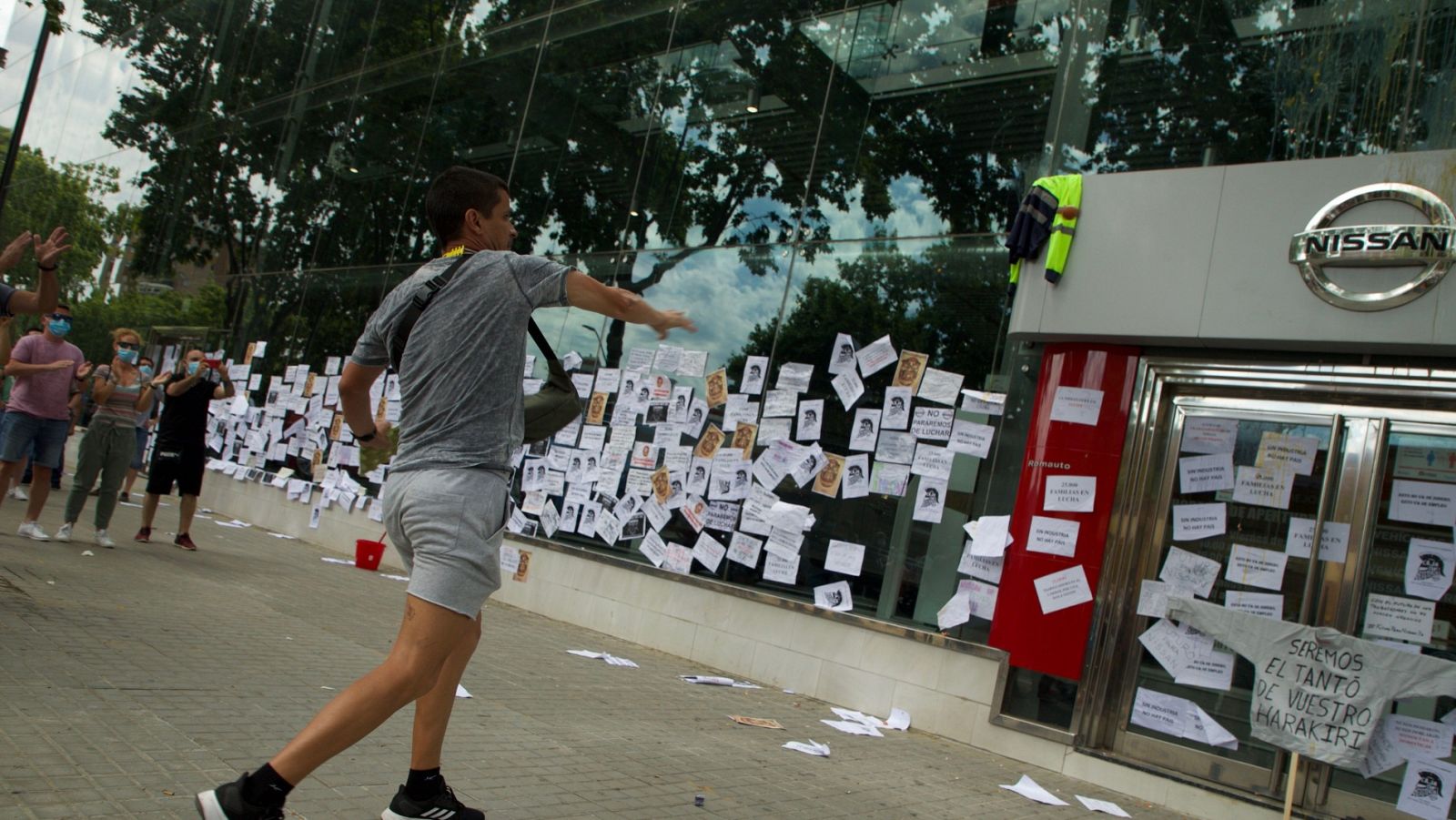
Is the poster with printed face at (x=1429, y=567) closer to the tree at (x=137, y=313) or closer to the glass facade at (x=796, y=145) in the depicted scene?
the glass facade at (x=796, y=145)

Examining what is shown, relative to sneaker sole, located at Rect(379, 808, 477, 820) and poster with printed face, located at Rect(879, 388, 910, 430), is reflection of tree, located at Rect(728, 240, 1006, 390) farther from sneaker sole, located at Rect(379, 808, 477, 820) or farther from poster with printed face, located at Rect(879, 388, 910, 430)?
sneaker sole, located at Rect(379, 808, 477, 820)

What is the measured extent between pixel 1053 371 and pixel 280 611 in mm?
5346

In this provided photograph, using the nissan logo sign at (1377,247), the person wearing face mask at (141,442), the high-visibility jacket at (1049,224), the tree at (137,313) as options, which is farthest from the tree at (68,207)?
the nissan logo sign at (1377,247)

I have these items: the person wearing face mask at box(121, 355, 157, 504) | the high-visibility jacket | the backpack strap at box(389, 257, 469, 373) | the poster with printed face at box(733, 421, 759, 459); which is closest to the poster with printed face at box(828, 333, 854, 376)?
the poster with printed face at box(733, 421, 759, 459)

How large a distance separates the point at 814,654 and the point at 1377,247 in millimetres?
4273

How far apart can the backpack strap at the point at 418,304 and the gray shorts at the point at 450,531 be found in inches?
15.7

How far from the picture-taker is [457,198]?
3.43 meters

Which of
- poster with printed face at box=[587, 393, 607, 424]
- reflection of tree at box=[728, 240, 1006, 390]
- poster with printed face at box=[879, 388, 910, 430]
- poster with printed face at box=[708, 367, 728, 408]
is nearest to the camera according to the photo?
reflection of tree at box=[728, 240, 1006, 390]

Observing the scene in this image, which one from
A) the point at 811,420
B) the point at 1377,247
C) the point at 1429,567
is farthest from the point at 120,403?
the point at 1429,567

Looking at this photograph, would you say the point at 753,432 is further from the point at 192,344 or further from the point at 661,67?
the point at 192,344

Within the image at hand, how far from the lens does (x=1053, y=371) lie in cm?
696

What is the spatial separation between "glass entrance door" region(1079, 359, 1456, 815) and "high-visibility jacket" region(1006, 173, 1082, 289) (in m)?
0.89

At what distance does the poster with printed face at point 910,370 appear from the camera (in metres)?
7.75

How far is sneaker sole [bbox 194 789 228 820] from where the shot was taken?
9.25 feet
